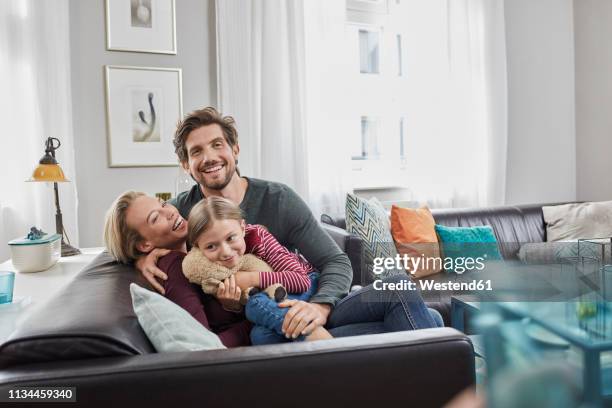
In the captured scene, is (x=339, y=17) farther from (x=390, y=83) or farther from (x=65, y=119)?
(x=65, y=119)

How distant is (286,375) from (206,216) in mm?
594

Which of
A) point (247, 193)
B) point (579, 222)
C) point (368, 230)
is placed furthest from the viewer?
point (579, 222)

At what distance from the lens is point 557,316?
0.99 feet

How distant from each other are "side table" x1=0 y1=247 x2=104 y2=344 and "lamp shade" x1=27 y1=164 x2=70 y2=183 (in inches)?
13.9

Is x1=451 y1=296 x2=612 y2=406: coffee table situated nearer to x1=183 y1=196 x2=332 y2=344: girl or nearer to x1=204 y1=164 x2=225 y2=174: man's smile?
x1=183 y1=196 x2=332 y2=344: girl

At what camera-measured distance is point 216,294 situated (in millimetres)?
1288

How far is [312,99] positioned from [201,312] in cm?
224

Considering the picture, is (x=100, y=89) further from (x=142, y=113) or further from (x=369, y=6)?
(x=369, y=6)

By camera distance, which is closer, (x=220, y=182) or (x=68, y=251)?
(x=220, y=182)

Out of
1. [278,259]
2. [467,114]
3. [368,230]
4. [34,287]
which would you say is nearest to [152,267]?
[278,259]

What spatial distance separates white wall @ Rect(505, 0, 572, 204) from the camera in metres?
3.83

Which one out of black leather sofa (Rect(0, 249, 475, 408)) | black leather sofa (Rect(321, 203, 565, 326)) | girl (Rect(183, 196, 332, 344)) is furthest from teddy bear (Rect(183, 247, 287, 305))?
black leather sofa (Rect(321, 203, 565, 326))

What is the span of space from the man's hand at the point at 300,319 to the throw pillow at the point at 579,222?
2396 millimetres

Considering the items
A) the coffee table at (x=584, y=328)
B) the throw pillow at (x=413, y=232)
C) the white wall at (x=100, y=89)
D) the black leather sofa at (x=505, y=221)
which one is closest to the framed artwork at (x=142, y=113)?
the white wall at (x=100, y=89)
